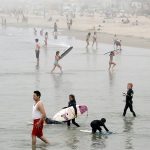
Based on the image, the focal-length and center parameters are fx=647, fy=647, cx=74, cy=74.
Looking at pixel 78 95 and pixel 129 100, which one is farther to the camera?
pixel 78 95

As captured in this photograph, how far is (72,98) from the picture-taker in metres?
18.0

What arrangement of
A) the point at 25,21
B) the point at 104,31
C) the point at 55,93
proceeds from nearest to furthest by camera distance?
1. the point at 55,93
2. the point at 104,31
3. the point at 25,21

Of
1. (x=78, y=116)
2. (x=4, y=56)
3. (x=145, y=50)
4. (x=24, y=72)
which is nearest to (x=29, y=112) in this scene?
(x=78, y=116)

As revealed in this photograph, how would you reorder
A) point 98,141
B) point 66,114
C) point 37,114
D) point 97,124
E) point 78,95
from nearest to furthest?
point 37,114 < point 98,141 < point 97,124 < point 66,114 < point 78,95

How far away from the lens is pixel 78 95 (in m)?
24.6

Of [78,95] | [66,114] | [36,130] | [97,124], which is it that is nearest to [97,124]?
[97,124]

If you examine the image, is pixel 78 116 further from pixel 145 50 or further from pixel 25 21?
pixel 25 21

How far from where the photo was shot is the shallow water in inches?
655

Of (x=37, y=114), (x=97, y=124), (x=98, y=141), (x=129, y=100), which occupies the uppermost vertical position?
(x=37, y=114)

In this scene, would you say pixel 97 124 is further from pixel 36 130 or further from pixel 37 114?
pixel 37 114

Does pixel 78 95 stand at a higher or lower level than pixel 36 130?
lower

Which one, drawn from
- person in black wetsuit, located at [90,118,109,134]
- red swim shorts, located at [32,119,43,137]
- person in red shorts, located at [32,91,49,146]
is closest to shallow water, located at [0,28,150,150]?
person in black wetsuit, located at [90,118,109,134]

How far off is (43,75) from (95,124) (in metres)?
13.8

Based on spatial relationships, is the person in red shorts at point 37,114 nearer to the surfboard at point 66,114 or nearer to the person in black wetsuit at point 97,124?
the person in black wetsuit at point 97,124
